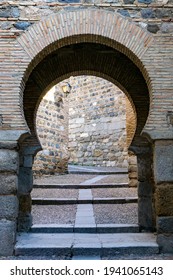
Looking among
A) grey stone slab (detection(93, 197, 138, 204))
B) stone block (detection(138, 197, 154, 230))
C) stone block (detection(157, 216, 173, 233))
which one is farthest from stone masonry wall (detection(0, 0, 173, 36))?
grey stone slab (detection(93, 197, 138, 204))

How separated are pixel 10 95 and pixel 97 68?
6.70ft

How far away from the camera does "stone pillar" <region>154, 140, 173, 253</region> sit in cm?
374

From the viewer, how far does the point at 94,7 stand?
4031 millimetres

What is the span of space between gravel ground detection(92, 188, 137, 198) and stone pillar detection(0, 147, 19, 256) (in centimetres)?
403

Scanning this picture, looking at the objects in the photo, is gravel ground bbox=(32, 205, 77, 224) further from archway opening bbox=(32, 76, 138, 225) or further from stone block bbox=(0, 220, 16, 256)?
stone block bbox=(0, 220, 16, 256)

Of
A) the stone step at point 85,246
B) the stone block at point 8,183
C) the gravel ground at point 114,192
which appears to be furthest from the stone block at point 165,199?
the gravel ground at point 114,192

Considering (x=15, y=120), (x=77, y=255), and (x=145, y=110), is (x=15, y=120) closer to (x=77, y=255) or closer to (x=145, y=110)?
(x=77, y=255)

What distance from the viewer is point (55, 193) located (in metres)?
7.90

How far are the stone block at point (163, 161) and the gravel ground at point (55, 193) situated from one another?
13.2ft

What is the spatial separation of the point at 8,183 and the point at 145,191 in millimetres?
2279

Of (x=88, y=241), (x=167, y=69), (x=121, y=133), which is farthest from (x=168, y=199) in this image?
(x=121, y=133)

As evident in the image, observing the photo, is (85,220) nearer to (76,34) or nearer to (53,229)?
(53,229)

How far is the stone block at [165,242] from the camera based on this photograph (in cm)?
375

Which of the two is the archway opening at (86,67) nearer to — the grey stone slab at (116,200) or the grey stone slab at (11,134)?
the grey stone slab at (11,134)
